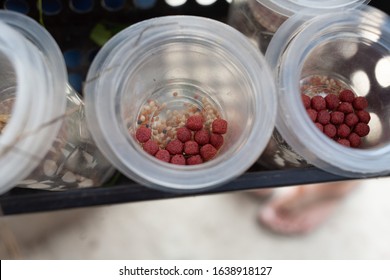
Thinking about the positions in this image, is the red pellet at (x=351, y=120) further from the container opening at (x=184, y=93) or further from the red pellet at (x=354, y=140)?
the container opening at (x=184, y=93)

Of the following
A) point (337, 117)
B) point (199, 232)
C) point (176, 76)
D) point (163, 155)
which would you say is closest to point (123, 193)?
point (163, 155)

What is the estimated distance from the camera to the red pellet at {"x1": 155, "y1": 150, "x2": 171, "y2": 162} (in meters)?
0.56

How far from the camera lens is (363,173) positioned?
473 mm

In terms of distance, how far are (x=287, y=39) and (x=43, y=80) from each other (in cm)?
27

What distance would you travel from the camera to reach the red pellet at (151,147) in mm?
559

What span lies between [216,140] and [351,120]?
188mm

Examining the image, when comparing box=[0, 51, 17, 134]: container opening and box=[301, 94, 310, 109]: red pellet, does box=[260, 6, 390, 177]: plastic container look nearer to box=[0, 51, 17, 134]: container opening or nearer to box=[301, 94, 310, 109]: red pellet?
box=[301, 94, 310, 109]: red pellet

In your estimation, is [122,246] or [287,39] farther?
[122,246]

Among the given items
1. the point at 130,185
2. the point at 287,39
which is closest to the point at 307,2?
the point at 287,39

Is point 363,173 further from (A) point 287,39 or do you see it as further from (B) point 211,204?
(B) point 211,204

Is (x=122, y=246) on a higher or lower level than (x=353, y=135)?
lower

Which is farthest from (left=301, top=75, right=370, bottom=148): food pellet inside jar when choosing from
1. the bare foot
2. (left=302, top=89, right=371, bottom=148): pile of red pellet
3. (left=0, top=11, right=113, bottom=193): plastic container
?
the bare foot

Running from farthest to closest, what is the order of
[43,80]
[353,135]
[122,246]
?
[122,246] → [353,135] → [43,80]

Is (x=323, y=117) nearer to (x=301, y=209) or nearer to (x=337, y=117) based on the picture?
(x=337, y=117)
